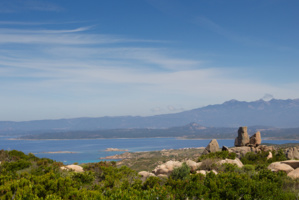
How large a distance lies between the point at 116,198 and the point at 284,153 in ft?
122

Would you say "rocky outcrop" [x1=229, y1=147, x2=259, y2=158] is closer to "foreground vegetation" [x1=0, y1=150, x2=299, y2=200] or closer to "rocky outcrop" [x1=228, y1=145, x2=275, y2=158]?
"rocky outcrop" [x1=228, y1=145, x2=275, y2=158]

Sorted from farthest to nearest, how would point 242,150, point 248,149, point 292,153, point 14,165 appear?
point 248,149 < point 242,150 < point 292,153 < point 14,165

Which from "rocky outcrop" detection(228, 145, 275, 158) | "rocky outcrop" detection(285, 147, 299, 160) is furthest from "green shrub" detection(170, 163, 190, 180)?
"rocky outcrop" detection(285, 147, 299, 160)

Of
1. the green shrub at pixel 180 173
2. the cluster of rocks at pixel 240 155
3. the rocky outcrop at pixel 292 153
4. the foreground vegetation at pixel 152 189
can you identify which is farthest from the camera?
the rocky outcrop at pixel 292 153

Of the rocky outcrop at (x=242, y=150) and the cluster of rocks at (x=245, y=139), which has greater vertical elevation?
the cluster of rocks at (x=245, y=139)

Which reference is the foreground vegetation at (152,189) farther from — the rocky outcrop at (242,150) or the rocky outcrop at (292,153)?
the rocky outcrop at (242,150)

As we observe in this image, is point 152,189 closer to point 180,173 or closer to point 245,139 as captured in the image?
point 180,173

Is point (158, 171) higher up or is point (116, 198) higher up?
point (116, 198)

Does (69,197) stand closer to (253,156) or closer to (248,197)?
(248,197)

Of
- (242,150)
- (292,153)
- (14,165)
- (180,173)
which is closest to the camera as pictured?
(180,173)

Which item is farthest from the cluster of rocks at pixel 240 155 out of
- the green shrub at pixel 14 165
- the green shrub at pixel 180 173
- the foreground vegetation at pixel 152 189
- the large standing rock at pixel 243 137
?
the green shrub at pixel 14 165

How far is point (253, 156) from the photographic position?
41.5 meters

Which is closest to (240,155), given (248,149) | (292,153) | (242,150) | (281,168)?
(242,150)

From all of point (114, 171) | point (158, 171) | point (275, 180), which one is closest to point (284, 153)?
point (158, 171)
